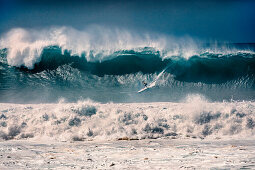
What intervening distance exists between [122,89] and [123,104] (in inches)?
137

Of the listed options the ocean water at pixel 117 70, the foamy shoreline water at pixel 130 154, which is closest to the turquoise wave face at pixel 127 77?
the ocean water at pixel 117 70

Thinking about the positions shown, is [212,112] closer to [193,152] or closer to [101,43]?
[193,152]

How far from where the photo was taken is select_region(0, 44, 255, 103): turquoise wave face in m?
11.5

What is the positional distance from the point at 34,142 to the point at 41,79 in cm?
805

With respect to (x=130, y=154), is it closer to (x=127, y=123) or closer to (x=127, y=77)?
(x=127, y=123)

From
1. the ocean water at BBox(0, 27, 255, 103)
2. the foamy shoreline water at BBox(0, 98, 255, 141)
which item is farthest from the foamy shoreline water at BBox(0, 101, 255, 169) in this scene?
the ocean water at BBox(0, 27, 255, 103)

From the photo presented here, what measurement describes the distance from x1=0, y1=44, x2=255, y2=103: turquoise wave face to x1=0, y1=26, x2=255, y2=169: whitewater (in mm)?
50

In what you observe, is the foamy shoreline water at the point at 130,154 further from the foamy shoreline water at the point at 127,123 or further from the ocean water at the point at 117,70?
the ocean water at the point at 117,70

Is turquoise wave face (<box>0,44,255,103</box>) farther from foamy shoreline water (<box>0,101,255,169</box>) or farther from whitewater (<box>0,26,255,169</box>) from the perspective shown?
foamy shoreline water (<box>0,101,255,169</box>)

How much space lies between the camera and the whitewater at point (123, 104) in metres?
4.49

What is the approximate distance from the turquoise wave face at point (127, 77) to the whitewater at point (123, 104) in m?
0.05

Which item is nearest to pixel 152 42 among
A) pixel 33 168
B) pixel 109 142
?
pixel 109 142

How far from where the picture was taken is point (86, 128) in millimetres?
6449

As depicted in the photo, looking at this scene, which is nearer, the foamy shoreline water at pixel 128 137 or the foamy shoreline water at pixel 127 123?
the foamy shoreline water at pixel 128 137
